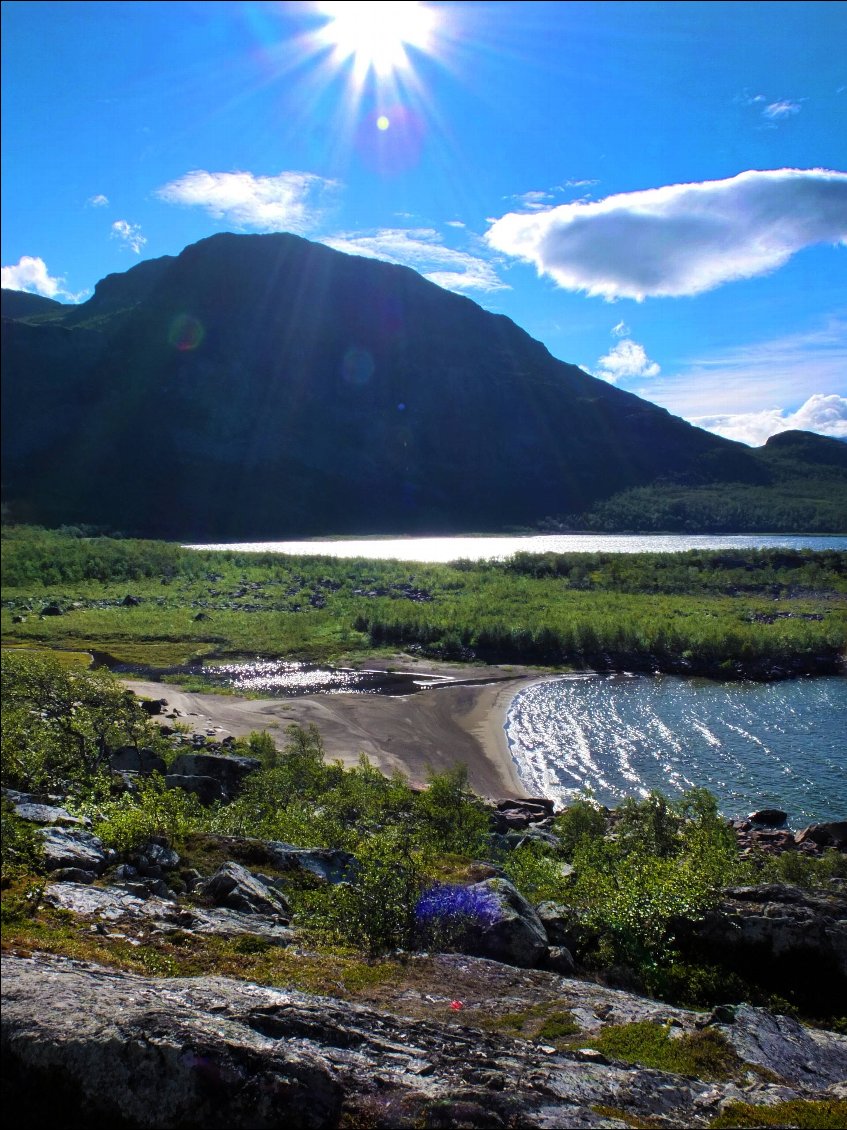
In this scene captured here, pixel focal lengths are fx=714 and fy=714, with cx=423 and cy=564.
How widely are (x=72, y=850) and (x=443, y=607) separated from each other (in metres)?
66.1

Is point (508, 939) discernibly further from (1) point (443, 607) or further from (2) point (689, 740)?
(1) point (443, 607)

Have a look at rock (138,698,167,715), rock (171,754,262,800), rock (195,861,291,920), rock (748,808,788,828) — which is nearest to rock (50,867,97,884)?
rock (195,861,291,920)

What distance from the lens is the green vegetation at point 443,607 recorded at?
61500mm

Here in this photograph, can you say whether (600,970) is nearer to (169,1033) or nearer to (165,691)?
(169,1033)

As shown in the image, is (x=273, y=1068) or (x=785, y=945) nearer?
(x=273, y=1068)

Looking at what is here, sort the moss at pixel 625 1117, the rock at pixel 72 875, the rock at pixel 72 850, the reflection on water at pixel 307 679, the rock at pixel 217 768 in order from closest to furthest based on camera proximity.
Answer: the moss at pixel 625 1117, the rock at pixel 72 875, the rock at pixel 72 850, the rock at pixel 217 768, the reflection on water at pixel 307 679

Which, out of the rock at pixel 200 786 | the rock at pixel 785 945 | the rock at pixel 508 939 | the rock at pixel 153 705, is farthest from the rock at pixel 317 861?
the rock at pixel 153 705

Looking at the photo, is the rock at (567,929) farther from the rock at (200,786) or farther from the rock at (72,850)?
the rock at (200,786)

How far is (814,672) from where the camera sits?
5719 centimetres

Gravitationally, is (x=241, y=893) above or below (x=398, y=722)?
above

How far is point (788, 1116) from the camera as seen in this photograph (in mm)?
7121

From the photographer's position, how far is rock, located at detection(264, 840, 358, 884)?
47.0 feet

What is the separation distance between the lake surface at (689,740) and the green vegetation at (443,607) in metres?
6.57

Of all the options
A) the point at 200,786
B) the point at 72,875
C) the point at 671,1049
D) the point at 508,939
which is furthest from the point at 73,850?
the point at 200,786
